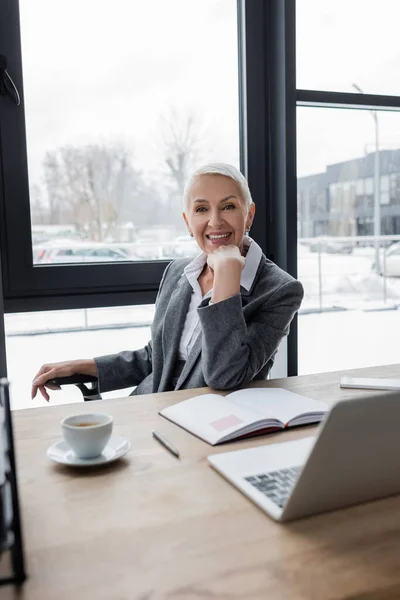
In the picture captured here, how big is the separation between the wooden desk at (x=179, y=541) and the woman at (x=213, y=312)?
461 mm

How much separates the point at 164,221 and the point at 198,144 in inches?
13.9

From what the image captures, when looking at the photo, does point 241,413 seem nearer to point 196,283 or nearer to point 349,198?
point 196,283

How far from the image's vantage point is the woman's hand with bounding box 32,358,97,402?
60.9 inches

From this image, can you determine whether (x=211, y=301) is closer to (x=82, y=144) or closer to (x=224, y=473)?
(x=224, y=473)

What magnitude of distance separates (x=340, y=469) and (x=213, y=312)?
28.1 inches

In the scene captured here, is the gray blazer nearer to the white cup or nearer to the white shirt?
the white shirt

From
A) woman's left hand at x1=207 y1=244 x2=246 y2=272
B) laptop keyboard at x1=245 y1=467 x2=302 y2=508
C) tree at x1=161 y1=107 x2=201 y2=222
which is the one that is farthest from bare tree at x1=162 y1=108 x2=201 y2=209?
laptop keyboard at x1=245 y1=467 x2=302 y2=508

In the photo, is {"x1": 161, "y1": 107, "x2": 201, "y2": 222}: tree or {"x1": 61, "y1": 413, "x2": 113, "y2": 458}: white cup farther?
{"x1": 161, "y1": 107, "x2": 201, "y2": 222}: tree

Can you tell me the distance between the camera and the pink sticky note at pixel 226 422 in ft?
3.37

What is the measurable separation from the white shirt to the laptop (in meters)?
0.78

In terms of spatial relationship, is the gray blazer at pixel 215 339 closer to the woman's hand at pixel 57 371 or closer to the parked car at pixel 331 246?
the woman's hand at pixel 57 371

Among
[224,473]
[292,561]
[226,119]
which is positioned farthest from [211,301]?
[226,119]

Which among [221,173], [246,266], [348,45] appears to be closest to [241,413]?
[246,266]

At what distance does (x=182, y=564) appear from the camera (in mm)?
619
